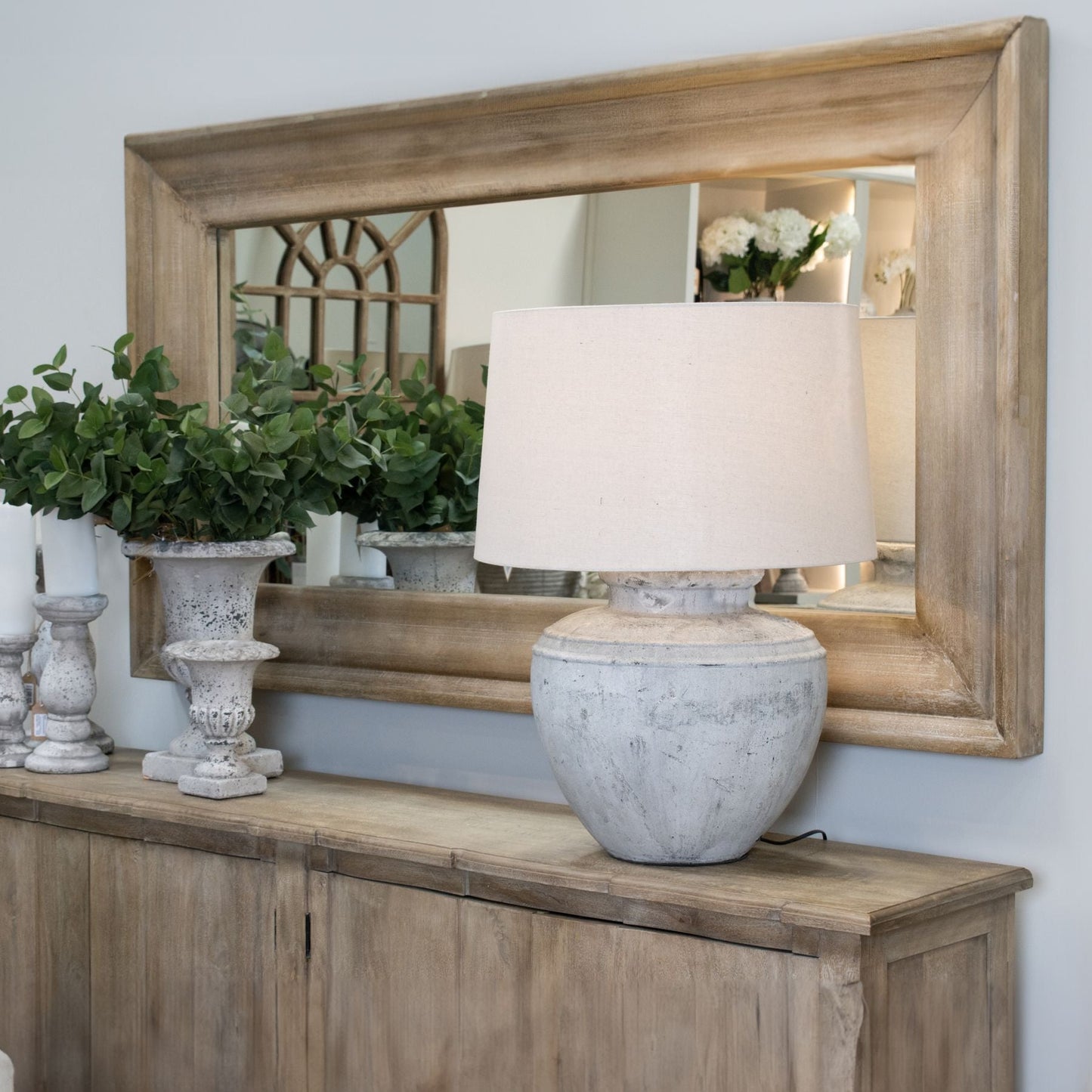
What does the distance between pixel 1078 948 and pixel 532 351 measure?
882mm

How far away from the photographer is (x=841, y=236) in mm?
1732

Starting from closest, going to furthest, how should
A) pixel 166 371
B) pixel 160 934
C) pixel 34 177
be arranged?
pixel 160 934 → pixel 166 371 → pixel 34 177

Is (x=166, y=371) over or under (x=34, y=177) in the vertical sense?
under

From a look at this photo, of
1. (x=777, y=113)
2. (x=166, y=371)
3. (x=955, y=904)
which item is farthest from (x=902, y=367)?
(x=166, y=371)

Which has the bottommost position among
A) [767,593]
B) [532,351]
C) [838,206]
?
[767,593]

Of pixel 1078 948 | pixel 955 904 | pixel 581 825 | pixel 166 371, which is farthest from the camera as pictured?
pixel 166 371

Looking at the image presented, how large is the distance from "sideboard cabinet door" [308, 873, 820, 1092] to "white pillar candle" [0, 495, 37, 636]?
2.23ft

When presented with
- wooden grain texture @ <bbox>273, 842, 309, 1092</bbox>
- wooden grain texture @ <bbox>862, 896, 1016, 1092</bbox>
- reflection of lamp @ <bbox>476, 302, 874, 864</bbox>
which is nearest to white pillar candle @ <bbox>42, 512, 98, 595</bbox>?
wooden grain texture @ <bbox>273, 842, 309, 1092</bbox>

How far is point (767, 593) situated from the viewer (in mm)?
1765

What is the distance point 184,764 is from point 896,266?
1.14m

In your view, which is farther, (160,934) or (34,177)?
(34,177)

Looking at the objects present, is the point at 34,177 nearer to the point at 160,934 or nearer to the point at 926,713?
the point at 160,934

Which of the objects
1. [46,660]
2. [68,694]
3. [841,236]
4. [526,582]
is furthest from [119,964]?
[841,236]

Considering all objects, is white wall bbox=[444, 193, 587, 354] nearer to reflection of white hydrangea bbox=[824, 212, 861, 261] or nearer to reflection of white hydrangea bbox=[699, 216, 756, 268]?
reflection of white hydrangea bbox=[699, 216, 756, 268]
